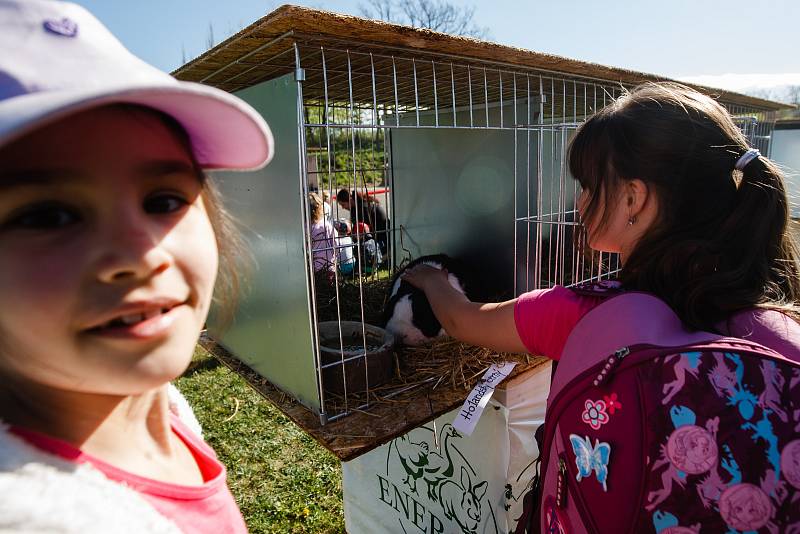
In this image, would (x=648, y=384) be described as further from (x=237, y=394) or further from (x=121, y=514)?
(x=237, y=394)

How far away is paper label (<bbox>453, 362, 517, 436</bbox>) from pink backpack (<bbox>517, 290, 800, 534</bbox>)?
1.62 feet

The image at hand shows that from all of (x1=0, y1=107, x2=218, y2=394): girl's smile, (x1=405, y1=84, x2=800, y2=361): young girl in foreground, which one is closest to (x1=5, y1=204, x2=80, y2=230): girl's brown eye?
(x1=0, y1=107, x2=218, y2=394): girl's smile

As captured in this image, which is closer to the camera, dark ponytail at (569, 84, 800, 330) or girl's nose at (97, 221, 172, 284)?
girl's nose at (97, 221, 172, 284)

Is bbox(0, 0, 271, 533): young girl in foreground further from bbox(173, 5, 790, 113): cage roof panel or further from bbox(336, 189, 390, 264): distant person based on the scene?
bbox(336, 189, 390, 264): distant person

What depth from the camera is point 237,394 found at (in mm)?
3775

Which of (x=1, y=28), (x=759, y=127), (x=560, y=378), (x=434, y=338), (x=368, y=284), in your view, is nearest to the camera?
(x=1, y=28)

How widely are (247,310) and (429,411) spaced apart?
2.25 ft

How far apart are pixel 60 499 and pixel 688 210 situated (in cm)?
110

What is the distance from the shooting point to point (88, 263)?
1.50 ft

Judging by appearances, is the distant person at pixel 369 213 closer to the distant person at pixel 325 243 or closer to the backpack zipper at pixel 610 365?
the distant person at pixel 325 243

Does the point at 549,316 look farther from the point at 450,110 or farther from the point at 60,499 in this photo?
the point at 450,110

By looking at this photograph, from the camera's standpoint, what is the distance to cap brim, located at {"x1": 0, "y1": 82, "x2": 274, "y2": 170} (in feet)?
1.34

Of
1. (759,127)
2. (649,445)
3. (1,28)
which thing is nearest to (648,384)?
(649,445)

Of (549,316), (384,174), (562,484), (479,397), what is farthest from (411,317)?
(384,174)
